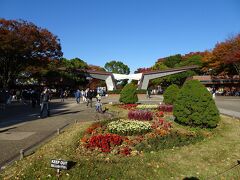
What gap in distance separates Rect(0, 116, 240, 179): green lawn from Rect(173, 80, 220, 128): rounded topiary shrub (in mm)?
2249

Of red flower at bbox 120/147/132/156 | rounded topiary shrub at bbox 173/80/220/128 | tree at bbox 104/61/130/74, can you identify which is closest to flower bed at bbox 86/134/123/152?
red flower at bbox 120/147/132/156

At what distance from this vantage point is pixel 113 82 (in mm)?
54438

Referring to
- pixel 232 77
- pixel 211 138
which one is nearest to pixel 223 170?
pixel 211 138

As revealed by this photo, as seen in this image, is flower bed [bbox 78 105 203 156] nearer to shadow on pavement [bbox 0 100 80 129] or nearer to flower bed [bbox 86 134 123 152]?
flower bed [bbox 86 134 123 152]

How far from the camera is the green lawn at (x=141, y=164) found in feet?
23.2

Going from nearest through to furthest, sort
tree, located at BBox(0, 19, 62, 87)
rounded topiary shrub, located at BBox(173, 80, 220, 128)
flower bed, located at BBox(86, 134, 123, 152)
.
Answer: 1. flower bed, located at BBox(86, 134, 123, 152)
2. rounded topiary shrub, located at BBox(173, 80, 220, 128)
3. tree, located at BBox(0, 19, 62, 87)

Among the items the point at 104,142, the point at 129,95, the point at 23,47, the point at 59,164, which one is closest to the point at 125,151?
the point at 104,142

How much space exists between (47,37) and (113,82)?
19548 millimetres

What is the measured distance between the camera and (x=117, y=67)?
11138cm

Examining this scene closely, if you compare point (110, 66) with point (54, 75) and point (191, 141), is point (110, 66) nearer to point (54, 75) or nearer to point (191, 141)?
point (54, 75)

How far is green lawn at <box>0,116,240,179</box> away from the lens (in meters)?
7.06

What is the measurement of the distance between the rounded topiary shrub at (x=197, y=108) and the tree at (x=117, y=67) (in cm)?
9776

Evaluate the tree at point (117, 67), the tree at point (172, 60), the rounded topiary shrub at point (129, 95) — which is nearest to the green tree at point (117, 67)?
the tree at point (117, 67)

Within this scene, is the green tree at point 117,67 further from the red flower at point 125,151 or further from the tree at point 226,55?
the red flower at point 125,151
